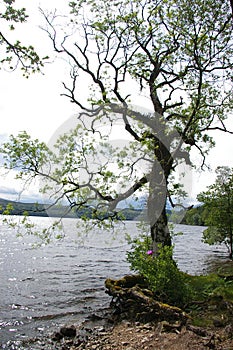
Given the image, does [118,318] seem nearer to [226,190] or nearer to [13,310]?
[13,310]

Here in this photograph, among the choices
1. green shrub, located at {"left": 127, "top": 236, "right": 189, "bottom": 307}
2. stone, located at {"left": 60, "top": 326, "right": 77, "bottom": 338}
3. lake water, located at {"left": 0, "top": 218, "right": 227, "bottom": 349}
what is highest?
green shrub, located at {"left": 127, "top": 236, "right": 189, "bottom": 307}

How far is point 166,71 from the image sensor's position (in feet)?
57.1

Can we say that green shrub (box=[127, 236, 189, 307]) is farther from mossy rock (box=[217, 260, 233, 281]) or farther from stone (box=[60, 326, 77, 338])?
stone (box=[60, 326, 77, 338])

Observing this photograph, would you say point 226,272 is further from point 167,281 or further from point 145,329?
point 145,329

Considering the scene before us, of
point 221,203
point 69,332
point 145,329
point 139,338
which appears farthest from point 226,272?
point 139,338

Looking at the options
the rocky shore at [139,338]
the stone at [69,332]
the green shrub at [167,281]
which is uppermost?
the green shrub at [167,281]

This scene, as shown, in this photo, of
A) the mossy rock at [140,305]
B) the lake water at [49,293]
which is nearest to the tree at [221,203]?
the lake water at [49,293]

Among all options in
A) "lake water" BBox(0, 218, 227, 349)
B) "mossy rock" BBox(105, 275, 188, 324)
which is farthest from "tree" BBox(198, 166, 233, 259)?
"mossy rock" BBox(105, 275, 188, 324)

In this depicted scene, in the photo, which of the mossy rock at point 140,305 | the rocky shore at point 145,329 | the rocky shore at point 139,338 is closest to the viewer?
the rocky shore at point 139,338

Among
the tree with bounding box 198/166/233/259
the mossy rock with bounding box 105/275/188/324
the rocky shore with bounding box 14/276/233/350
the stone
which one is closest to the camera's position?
the rocky shore with bounding box 14/276/233/350

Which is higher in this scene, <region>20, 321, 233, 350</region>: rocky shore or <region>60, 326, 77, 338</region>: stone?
<region>20, 321, 233, 350</region>: rocky shore

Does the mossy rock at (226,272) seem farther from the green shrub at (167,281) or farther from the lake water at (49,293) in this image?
the green shrub at (167,281)

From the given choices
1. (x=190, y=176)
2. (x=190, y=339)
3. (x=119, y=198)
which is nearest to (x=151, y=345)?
(x=190, y=339)

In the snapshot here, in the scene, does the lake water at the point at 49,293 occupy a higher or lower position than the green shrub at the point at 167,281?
lower
